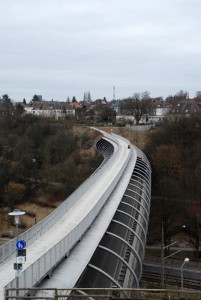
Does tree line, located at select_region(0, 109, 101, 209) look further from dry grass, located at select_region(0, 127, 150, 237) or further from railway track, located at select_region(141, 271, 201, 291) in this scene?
railway track, located at select_region(141, 271, 201, 291)

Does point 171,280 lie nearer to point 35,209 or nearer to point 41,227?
point 41,227

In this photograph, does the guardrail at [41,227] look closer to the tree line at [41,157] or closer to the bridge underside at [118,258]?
the bridge underside at [118,258]

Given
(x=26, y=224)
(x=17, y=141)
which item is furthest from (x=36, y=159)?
(x=26, y=224)

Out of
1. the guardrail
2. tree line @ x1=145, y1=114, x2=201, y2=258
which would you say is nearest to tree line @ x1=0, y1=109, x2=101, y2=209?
tree line @ x1=145, y1=114, x2=201, y2=258

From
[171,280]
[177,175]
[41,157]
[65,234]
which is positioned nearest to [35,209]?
[41,157]

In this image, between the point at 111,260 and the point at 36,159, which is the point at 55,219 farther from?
the point at 36,159

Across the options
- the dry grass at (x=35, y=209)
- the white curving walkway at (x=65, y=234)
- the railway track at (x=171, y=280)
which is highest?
the white curving walkway at (x=65, y=234)

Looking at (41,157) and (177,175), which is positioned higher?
(177,175)

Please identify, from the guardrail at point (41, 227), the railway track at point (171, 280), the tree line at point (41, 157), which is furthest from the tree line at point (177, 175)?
the guardrail at point (41, 227)

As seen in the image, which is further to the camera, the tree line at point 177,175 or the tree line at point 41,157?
the tree line at point 41,157
